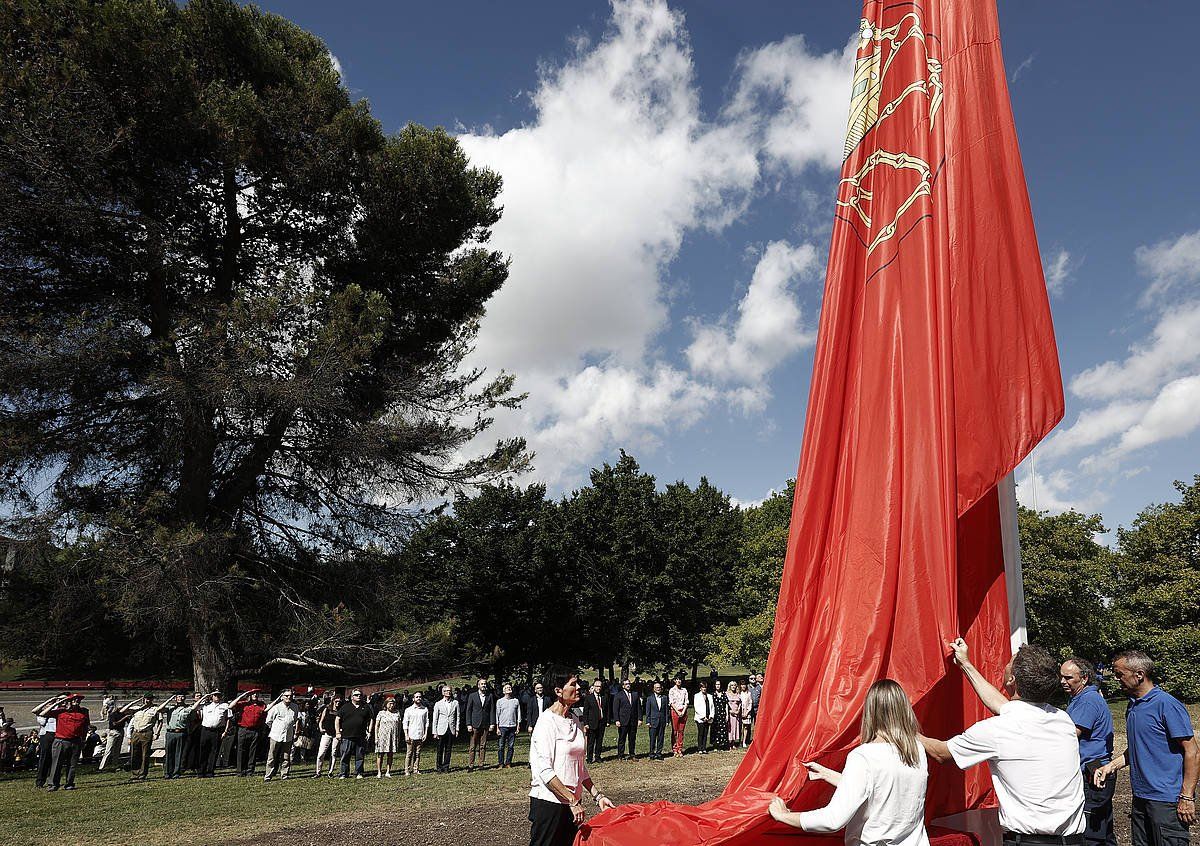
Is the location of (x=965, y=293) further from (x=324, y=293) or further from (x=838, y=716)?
(x=324, y=293)

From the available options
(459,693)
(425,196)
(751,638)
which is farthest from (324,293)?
(751,638)

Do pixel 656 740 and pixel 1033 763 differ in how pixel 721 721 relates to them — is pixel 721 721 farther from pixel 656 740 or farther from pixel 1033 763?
pixel 1033 763

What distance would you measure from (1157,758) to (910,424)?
8.98 ft

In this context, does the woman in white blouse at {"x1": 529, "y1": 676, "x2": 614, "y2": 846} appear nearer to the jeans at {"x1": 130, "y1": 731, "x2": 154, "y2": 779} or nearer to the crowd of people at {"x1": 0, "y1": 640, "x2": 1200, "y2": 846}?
the crowd of people at {"x1": 0, "y1": 640, "x2": 1200, "y2": 846}

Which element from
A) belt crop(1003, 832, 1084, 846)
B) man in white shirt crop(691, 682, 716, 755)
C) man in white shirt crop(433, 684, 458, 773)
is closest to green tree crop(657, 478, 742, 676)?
man in white shirt crop(691, 682, 716, 755)

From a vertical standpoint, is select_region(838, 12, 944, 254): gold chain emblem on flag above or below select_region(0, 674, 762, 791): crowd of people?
above

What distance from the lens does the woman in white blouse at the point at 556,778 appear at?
4.78m

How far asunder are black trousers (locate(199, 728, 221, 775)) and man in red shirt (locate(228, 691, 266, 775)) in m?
0.48

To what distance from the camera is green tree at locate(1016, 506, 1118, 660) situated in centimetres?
2681

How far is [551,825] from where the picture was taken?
15.8 feet

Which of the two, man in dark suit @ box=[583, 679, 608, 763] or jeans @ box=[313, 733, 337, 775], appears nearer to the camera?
jeans @ box=[313, 733, 337, 775]

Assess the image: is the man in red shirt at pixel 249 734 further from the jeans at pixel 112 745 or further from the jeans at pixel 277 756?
the jeans at pixel 112 745

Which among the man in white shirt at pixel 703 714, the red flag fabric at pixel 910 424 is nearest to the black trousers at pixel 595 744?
the man in white shirt at pixel 703 714

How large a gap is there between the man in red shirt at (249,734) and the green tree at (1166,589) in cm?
2592
